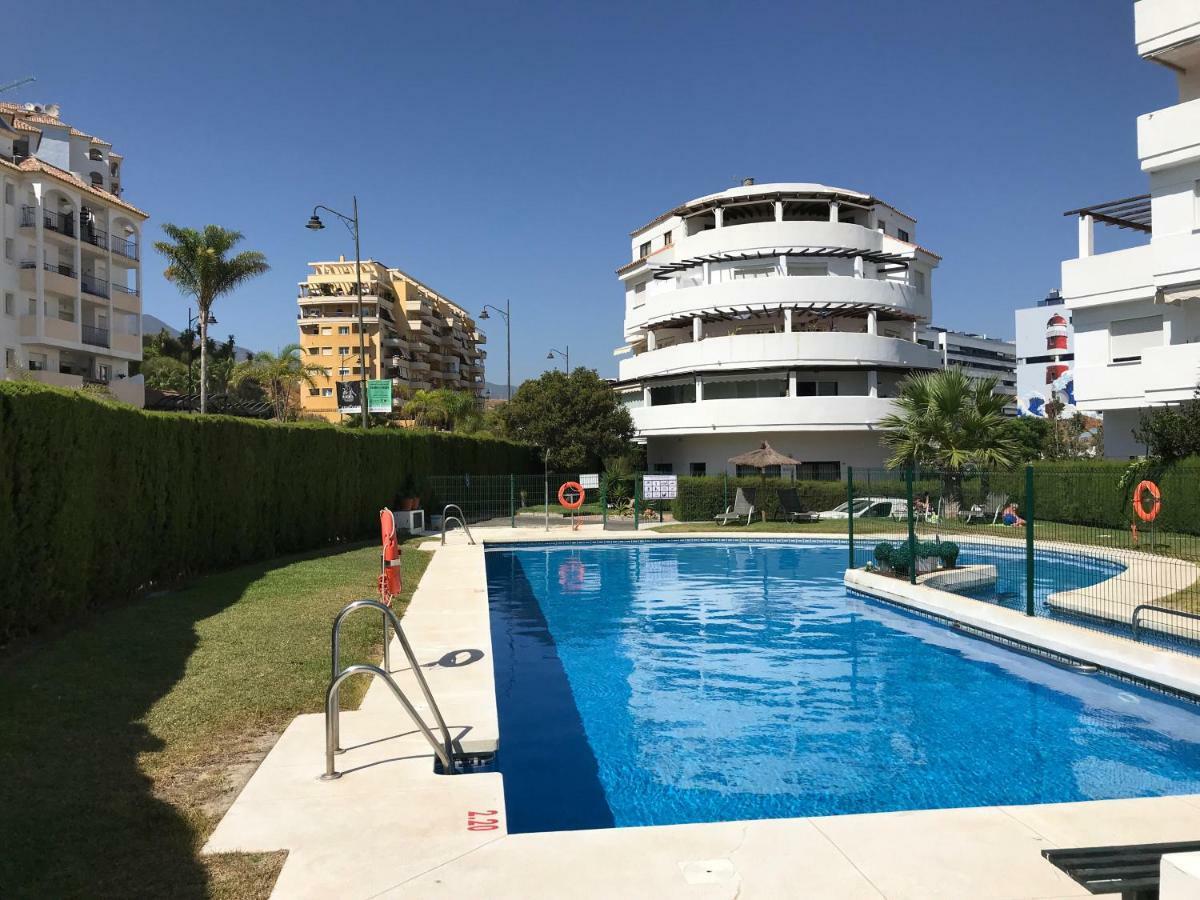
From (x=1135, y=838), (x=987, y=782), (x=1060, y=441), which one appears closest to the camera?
(x=1135, y=838)

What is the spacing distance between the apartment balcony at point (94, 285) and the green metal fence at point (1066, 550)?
4499cm

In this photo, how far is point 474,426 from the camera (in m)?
66.6

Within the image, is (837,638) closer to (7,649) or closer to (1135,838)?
(1135,838)

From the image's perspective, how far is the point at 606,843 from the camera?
4.44m

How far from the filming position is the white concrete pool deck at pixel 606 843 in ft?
12.9

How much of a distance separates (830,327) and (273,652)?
38.6 m

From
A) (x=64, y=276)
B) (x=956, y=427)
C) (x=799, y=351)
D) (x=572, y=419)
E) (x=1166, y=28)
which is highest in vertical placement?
(x=1166, y=28)

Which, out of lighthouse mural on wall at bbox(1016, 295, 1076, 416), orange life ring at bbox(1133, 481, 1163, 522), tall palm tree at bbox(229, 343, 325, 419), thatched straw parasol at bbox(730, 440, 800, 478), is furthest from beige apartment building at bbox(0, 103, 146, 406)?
lighthouse mural on wall at bbox(1016, 295, 1076, 416)

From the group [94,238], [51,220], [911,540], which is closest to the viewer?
[911,540]

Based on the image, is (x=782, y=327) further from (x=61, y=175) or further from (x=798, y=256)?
(x=61, y=175)

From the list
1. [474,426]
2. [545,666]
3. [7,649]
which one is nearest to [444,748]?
[545,666]

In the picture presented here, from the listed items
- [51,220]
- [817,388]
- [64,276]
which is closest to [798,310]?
[817,388]

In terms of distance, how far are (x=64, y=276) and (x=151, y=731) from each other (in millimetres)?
45514

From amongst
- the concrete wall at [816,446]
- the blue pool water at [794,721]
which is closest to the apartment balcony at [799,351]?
the concrete wall at [816,446]
